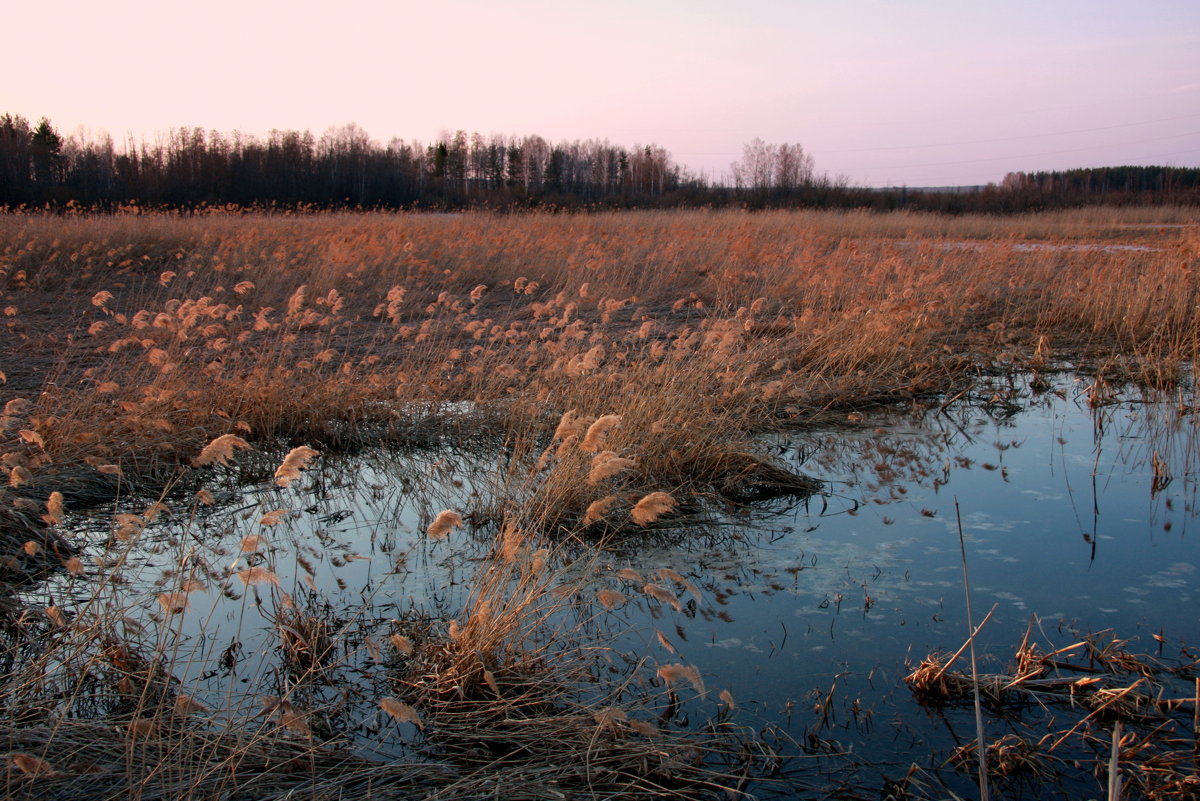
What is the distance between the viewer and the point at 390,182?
43844mm

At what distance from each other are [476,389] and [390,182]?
136 ft

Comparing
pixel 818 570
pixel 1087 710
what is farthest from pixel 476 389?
pixel 1087 710

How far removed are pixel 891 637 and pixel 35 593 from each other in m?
3.49

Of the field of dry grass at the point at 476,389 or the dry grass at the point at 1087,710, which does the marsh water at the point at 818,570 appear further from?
the field of dry grass at the point at 476,389

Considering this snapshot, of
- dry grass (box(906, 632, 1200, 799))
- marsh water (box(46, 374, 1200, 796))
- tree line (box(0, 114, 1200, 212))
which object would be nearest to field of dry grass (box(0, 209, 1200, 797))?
marsh water (box(46, 374, 1200, 796))

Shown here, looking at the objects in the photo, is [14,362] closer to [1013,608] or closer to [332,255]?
[332,255]

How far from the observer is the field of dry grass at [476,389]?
2336 mm

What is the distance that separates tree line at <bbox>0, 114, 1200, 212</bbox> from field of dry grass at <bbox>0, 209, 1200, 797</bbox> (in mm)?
14500

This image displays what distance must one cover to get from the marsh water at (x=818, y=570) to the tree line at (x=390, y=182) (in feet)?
70.3

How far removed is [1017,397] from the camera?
6.75 m

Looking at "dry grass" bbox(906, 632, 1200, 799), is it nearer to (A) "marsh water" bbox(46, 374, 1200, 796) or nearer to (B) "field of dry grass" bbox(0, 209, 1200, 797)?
(A) "marsh water" bbox(46, 374, 1200, 796)

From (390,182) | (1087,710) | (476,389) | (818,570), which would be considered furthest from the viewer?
(390,182)

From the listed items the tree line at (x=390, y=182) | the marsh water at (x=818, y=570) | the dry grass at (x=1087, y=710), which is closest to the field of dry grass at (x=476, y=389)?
the marsh water at (x=818, y=570)

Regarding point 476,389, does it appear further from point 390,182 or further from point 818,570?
point 390,182
